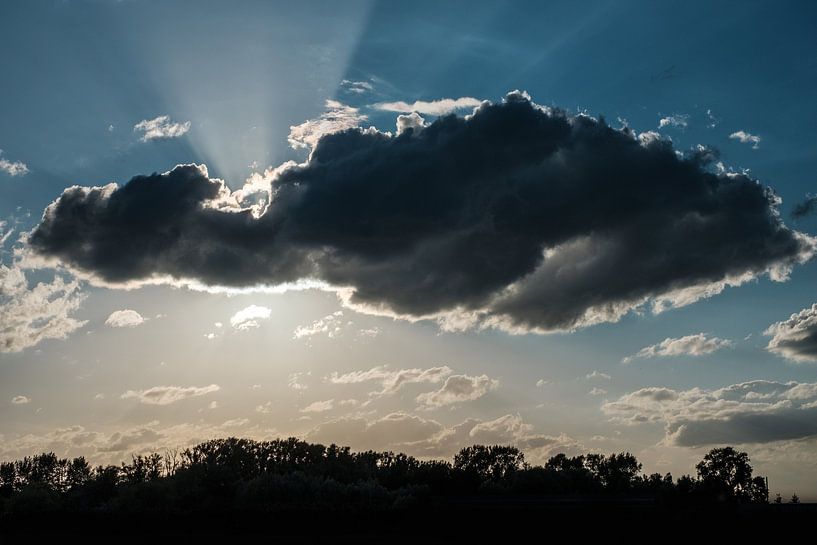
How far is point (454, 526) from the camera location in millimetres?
78688

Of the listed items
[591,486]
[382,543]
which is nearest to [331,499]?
[382,543]

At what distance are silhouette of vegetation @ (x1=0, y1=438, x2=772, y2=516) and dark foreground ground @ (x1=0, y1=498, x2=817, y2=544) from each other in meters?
4.24

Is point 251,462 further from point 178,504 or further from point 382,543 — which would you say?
point 382,543

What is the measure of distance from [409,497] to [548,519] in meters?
28.2

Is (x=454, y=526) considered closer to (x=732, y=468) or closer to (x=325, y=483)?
(x=325, y=483)

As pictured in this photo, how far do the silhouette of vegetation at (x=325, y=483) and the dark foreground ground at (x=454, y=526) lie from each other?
4.24 m

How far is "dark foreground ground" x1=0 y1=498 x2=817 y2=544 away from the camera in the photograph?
6869 centimetres

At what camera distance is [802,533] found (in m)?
68.8

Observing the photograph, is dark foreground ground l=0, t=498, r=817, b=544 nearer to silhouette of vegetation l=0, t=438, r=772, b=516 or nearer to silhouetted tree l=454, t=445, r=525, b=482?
silhouette of vegetation l=0, t=438, r=772, b=516

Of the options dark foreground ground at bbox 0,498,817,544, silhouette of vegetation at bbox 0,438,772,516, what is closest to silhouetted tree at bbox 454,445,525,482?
silhouette of vegetation at bbox 0,438,772,516

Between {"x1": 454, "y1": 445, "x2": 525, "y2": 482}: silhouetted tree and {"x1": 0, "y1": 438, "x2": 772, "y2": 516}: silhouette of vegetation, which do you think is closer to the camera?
{"x1": 0, "y1": 438, "x2": 772, "y2": 516}: silhouette of vegetation

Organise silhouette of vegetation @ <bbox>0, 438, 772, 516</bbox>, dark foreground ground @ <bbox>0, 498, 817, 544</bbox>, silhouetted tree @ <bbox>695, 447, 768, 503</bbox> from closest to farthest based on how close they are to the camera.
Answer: dark foreground ground @ <bbox>0, 498, 817, 544</bbox> < silhouette of vegetation @ <bbox>0, 438, 772, 516</bbox> < silhouetted tree @ <bbox>695, 447, 768, 503</bbox>

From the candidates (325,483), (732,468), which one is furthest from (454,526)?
(732,468)

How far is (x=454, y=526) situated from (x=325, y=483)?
28115 millimetres
